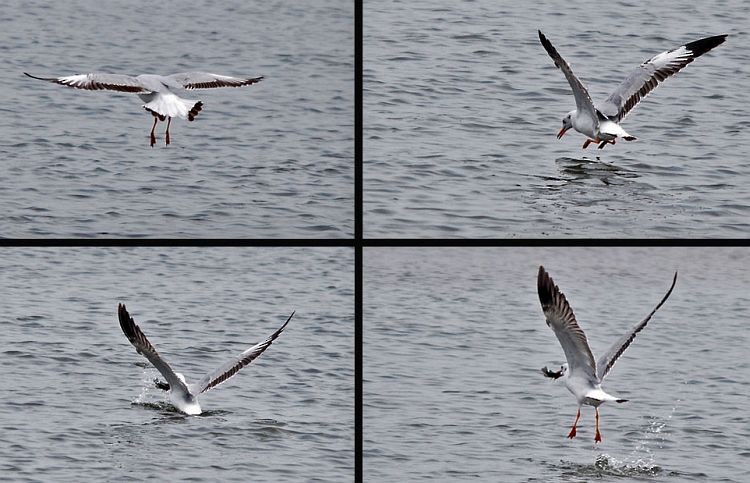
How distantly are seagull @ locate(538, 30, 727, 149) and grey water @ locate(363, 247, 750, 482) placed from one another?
1.36ft

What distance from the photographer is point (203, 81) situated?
228 inches

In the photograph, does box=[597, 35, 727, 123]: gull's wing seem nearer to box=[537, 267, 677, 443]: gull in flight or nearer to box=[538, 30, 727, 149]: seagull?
box=[538, 30, 727, 149]: seagull

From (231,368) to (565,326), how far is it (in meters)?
1.13

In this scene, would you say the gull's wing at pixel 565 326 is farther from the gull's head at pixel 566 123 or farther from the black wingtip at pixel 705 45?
the black wingtip at pixel 705 45

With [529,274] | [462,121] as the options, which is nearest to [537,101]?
[462,121]

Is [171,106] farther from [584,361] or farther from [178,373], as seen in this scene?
[584,361]

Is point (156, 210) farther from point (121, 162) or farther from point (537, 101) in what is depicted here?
point (537, 101)

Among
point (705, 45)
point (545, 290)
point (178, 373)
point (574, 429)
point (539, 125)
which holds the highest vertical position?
point (705, 45)

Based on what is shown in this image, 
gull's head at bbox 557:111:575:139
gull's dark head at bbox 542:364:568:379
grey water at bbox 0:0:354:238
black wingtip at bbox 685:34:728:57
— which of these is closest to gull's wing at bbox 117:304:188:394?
grey water at bbox 0:0:354:238

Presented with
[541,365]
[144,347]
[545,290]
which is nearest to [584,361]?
[541,365]

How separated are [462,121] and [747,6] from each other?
1190mm

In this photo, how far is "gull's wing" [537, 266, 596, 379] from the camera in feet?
17.6

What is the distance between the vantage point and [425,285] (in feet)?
18.6

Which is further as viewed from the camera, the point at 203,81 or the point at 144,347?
the point at 203,81
